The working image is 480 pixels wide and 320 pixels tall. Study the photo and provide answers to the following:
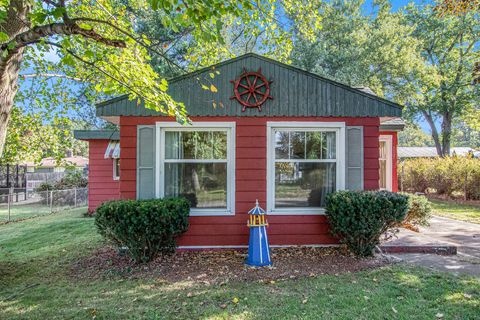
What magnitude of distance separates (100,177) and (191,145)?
6804 millimetres

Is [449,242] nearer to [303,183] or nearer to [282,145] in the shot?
[303,183]

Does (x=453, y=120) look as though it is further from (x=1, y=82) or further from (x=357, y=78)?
(x=1, y=82)

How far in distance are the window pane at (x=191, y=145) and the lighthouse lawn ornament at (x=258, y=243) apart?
1259mm

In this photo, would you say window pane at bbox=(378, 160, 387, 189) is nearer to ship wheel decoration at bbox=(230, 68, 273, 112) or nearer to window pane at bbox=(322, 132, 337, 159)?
window pane at bbox=(322, 132, 337, 159)

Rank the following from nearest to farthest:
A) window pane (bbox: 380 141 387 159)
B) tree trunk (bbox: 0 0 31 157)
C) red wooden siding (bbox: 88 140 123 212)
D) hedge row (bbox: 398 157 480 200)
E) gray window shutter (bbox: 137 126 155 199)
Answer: tree trunk (bbox: 0 0 31 157), gray window shutter (bbox: 137 126 155 199), window pane (bbox: 380 141 387 159), red wooden siding (bbox: 88 140 123 212), hedge row (bbox: 398 157 480 200)

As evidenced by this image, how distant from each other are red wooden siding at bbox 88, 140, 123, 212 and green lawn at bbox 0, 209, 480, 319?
20.5 ft

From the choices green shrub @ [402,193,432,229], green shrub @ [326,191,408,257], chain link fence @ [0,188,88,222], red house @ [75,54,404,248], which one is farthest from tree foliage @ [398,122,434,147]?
green shrub @ [326,191,408,257]

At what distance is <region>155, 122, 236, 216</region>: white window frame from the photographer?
5457mm

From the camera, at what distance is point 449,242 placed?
244 inches

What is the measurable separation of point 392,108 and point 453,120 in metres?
24.1

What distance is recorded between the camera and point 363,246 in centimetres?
496

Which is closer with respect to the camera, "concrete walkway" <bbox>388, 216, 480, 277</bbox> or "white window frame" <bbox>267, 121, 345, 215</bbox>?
"concrete walkway" <bbox>388, 216, 480, 277</bbox>

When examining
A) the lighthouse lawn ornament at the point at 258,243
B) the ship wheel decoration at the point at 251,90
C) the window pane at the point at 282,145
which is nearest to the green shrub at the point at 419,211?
the window pane at the point at 282,145

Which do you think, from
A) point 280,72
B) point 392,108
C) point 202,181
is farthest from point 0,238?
point 392,108
